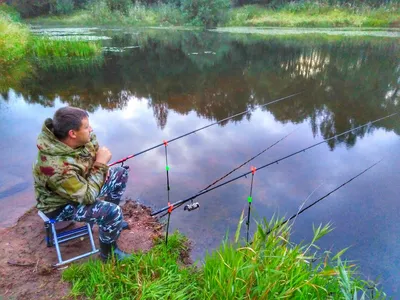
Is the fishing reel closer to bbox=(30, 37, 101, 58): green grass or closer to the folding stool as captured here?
the folding stool

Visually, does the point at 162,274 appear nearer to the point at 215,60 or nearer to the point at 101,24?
the point at 215,60

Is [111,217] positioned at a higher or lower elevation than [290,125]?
higher

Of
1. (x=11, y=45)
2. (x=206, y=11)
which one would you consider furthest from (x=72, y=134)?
(x=206, y=11)

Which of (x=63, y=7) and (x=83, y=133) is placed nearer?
(x=83, y=133)

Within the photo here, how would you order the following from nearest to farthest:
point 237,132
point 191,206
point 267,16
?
1. point 191,206
2. point 237,132
3. point 267,16

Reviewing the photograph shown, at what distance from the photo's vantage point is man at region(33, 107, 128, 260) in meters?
2.19

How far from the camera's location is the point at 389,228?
10.9 feet

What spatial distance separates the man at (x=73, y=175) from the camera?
2.19m

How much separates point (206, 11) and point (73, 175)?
27870 mm

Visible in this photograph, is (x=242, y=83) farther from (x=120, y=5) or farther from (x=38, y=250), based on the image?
(x=120, y=5)

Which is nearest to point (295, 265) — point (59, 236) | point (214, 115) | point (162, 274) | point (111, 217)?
point (162, 274)

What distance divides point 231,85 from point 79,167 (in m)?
7.17

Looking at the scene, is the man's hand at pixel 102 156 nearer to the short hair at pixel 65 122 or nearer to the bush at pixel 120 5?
the short hair at pixel 65 122

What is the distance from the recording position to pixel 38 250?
8.90 feet
